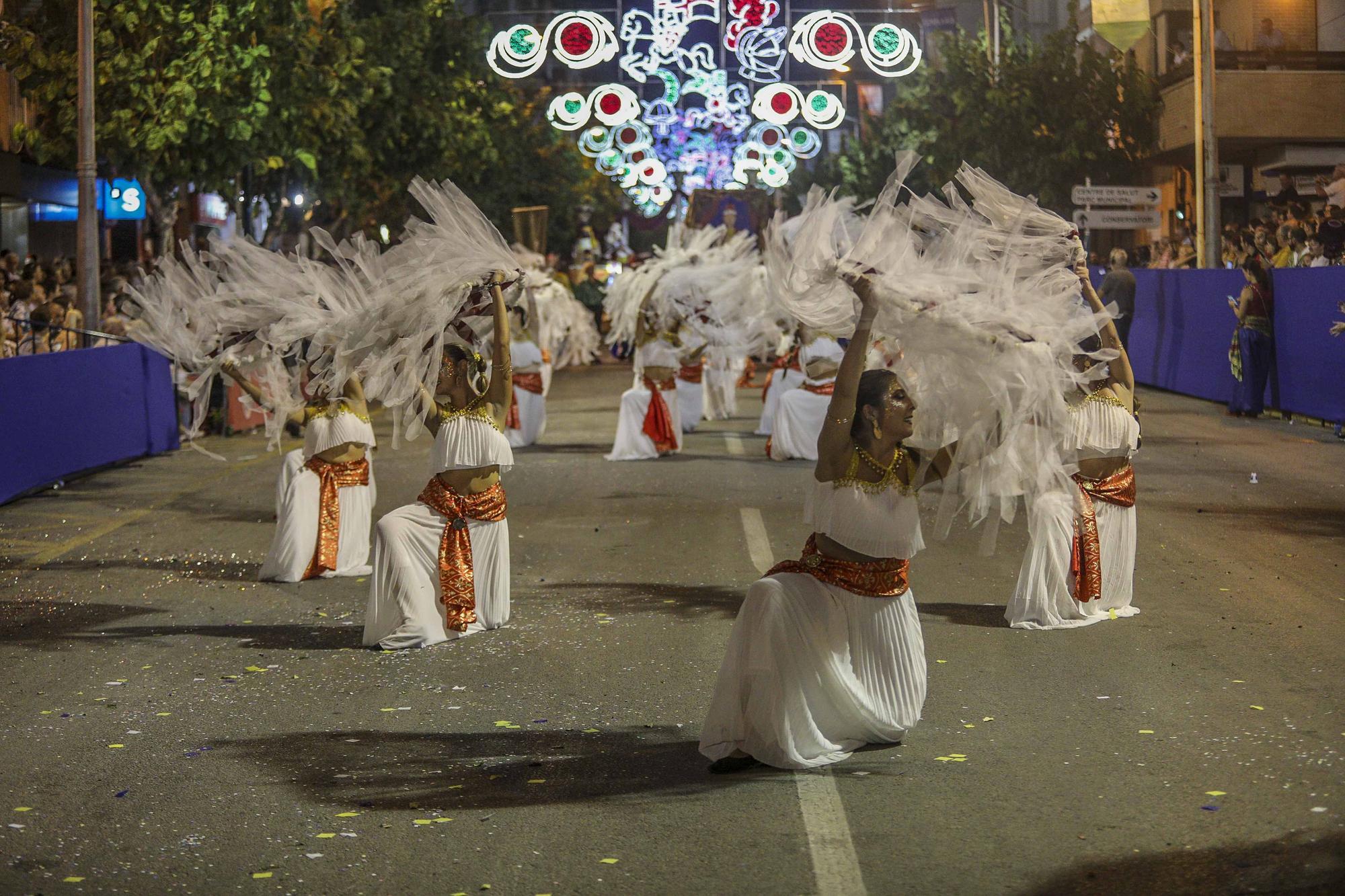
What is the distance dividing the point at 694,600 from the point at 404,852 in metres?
4.53

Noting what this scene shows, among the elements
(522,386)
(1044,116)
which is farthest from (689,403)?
(1044,116)

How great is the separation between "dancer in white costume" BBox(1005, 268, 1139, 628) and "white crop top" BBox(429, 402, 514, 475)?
2.80 m

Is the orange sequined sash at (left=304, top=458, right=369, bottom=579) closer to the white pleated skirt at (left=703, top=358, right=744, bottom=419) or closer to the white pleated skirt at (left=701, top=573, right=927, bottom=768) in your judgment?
the white pleated skirt at (left=701, top=573, right=927, bottom=768)

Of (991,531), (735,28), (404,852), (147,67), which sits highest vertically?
(735,28)

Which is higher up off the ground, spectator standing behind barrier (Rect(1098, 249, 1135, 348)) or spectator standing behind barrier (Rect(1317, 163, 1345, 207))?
spectator standing behind barrier (Rect(1317, 163, 1345, 207))

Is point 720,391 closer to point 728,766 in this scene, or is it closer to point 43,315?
point 43,315

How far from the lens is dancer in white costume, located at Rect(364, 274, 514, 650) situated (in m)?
8.60

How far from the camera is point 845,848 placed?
17.2 feet

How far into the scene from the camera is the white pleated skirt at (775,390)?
62.8ft

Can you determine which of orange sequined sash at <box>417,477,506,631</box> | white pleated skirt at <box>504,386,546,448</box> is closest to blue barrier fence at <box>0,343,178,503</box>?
white pleated skirt at <box>504,386,546,448</box>

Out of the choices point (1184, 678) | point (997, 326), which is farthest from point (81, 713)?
point (1184, 678)

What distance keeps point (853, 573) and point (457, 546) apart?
3093 mm

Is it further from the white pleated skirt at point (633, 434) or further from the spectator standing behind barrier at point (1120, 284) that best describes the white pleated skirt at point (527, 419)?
the spectator standing behind barrier at point (1120, 284)

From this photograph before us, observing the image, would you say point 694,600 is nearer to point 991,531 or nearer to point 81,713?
point 991,531
